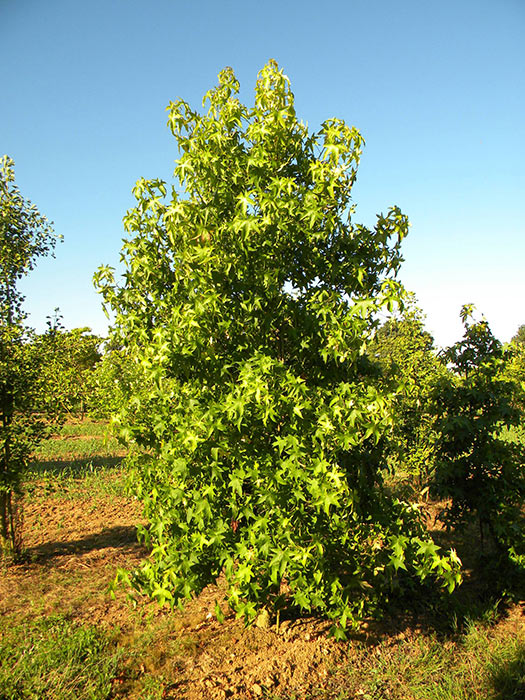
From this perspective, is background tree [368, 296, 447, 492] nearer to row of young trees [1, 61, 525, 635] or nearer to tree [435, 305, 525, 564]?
tree [435, 305, 525, 564]

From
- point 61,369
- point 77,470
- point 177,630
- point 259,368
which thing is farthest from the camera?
point 77,470

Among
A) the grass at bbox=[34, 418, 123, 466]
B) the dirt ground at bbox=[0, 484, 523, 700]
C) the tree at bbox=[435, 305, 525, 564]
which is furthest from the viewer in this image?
the grass at bbox=[34, 418, 123, 466]

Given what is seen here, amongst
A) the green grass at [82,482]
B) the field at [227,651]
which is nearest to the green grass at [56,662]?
the field at [227,651]

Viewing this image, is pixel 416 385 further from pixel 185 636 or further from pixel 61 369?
pixel 61 369

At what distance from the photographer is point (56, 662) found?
13.5 ft

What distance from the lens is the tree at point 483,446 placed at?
545 cm

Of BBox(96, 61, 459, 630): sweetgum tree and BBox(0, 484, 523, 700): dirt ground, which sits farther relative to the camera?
BBox(0, 484, 523, 700): dirt ground

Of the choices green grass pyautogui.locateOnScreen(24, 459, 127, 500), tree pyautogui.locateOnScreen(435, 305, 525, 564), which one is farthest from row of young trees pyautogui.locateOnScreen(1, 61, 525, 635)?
green grass pyautogui.locateOnScreen(24, 459, 127, 500)

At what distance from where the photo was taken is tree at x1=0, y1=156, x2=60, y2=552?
6.38 metres

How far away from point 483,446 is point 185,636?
14.4 feet

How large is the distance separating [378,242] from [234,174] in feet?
5.18

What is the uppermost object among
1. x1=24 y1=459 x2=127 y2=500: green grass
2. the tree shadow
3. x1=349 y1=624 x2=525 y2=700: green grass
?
x1=24 y1=459 x2=127 y2=500: green grass

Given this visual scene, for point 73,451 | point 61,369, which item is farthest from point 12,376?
point 73,451

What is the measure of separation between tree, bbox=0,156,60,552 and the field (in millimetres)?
1551
